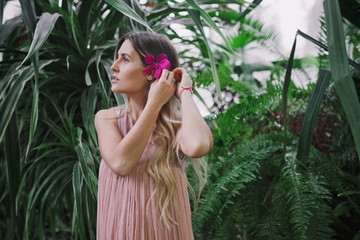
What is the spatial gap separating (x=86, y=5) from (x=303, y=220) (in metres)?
0.99

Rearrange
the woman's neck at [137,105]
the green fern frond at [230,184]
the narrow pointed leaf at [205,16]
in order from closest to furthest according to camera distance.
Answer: the woman's neck at [137,105] → the narrow pointed leaf at [205,16] → the green fern frond at [230,184]

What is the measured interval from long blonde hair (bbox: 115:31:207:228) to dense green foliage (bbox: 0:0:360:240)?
147 mm

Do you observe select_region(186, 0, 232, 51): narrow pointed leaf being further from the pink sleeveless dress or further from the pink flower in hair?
the pink sleeveless dress

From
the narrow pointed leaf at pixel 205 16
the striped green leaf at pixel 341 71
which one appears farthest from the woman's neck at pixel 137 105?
the striped green leaf at pixel 341 71

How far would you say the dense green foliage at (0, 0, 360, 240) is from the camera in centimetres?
104

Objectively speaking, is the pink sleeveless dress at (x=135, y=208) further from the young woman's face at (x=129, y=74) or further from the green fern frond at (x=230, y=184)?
the green fern frond at (x=230, y=184)

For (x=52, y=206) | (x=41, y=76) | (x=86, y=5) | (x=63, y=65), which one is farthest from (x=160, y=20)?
(x=52, y=206)

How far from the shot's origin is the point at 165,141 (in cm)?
77

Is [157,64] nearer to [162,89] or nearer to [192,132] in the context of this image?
[162,89]

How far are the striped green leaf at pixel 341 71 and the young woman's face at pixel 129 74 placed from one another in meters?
0.36

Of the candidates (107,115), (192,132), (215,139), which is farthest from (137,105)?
(215,139)

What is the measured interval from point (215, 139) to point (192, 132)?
80 cm

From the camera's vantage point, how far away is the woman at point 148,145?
718 millimetres

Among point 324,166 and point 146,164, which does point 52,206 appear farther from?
point 324,166
